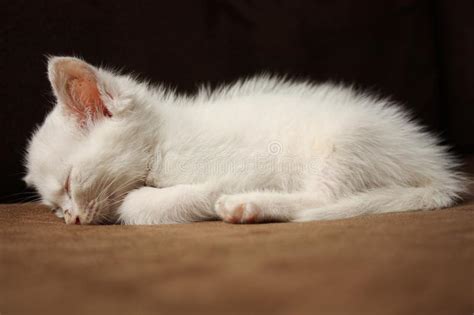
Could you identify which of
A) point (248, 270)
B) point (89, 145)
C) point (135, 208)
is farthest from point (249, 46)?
point (248, 270)

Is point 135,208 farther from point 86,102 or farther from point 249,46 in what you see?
point 249,46

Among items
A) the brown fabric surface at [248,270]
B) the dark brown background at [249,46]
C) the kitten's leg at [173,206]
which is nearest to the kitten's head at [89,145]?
the kitten's leg at [173,206]

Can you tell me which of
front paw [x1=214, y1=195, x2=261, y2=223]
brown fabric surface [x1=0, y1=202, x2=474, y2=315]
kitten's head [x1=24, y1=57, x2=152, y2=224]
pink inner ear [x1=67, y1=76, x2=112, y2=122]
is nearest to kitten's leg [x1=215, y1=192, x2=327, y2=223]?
front paw [x1=214, y1=195, x2=261, y2=223]

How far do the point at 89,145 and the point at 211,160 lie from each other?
382mm

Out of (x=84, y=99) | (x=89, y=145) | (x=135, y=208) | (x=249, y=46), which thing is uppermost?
(x=249, y=46)

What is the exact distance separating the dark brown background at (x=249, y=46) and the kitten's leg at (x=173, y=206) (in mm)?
785

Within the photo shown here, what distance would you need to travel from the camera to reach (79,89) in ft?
5.34

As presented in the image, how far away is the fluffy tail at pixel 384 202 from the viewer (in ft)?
4.63

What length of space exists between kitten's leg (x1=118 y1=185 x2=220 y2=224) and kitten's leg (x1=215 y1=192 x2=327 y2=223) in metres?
0.06

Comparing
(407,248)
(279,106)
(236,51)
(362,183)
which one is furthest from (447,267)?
(236,51)

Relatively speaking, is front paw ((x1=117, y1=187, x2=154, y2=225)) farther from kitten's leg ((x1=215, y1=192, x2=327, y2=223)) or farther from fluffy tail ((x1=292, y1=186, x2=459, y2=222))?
fluffy tail ((x1=292, y1=186, x2=459, y2=222))

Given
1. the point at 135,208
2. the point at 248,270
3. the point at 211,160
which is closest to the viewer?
the point at 248,270

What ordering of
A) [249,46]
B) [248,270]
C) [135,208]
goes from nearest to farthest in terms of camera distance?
[248,270] < [135,208] < [249,46]

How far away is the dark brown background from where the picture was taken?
199 centimetres
